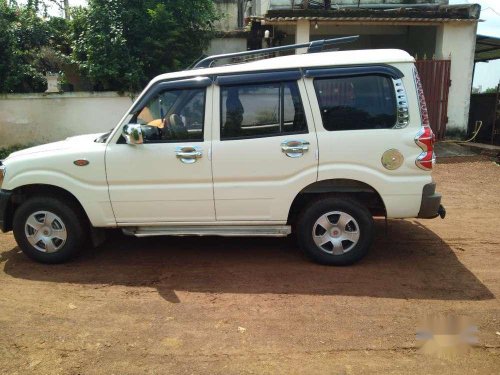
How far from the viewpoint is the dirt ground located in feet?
9.81

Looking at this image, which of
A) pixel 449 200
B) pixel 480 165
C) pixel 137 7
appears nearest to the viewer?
pixel 449 200

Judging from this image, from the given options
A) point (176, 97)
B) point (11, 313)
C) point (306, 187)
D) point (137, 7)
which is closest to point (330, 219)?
point (306, 187)

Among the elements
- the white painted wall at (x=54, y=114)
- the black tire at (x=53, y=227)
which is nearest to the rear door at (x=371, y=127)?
the black tire at (x=53, y=227)

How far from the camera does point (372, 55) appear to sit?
426cm

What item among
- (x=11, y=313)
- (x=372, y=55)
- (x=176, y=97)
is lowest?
(x=11, y=313)

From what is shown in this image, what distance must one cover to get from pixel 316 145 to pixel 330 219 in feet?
2.60

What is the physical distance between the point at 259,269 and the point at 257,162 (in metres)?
1.15

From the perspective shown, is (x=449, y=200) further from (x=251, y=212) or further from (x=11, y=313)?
(x=11, y=313)

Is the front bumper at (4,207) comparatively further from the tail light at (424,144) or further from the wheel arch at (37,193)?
the tail light at (424,144)

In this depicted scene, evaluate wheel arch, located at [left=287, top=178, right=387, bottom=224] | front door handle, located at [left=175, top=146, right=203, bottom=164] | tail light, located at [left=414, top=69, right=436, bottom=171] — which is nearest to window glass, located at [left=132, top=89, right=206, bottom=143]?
front door handle, located at [left=175, top=146, right=203, bottom=164]

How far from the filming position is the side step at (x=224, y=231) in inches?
175

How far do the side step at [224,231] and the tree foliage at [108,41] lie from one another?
25.2 feet

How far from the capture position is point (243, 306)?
3.73 m

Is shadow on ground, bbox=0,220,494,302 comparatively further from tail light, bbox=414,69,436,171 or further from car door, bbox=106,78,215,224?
tail light, bbox=414,69,436,171
